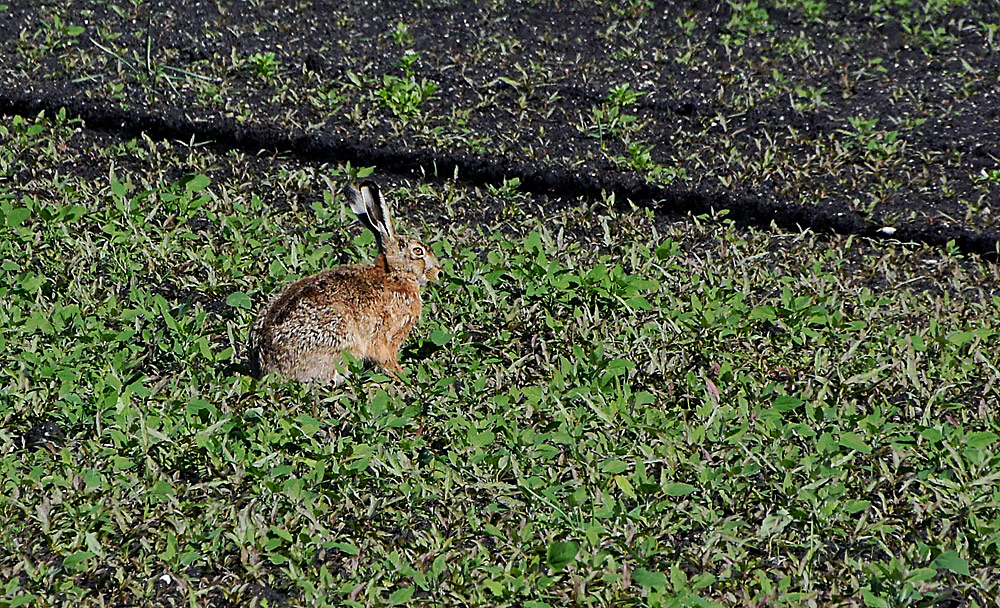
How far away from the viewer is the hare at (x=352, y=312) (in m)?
4.72

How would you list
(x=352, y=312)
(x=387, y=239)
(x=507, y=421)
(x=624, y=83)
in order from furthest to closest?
(x=624, y=83)
(x=387, y=239)
(x=352, y=312)
(x=507, y=421)

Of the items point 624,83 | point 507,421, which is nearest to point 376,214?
point 507,421

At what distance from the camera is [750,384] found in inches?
193

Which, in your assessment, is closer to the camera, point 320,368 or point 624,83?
point 320,368

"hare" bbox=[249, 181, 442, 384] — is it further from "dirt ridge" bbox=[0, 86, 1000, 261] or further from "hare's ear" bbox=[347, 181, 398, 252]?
"dirt ridge" bbox=[0, 86, 1000, 261]

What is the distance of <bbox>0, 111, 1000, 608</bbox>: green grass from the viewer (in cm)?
389

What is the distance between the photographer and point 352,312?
4945mm

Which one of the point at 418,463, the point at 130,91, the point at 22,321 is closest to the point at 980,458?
the point at 418,463

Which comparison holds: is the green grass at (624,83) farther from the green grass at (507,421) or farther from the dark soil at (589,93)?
the green grass at (507,421)

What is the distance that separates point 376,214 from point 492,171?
151 cm

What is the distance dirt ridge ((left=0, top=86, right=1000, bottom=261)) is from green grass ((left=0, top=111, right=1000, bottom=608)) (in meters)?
0.17

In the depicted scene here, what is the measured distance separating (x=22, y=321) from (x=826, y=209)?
172 inches

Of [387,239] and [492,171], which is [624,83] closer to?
[492,171]

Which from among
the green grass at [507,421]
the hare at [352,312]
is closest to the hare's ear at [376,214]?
the hare at [352,312]
